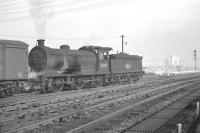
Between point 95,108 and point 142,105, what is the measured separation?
9.39 feet

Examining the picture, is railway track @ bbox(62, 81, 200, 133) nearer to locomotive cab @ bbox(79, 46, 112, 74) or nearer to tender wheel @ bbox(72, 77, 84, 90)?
tender wheel @ bbox(72, 77, 84, 90)

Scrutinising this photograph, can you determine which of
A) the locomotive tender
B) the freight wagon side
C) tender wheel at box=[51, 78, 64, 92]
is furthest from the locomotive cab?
the freight wagon side

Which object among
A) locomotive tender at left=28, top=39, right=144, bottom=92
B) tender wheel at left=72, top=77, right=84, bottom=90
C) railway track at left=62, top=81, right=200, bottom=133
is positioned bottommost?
railway track at left=62, top=81, right=200, bottom=133

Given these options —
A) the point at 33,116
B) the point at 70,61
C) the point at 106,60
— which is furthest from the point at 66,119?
the point at 106,60

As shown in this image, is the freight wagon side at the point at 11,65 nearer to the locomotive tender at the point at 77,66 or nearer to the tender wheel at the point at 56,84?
the locomotive tender at the point at 77,66

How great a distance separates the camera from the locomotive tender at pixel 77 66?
20359 mm

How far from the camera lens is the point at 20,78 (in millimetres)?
17688

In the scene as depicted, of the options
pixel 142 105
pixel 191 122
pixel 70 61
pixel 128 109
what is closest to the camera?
pixel 191 122

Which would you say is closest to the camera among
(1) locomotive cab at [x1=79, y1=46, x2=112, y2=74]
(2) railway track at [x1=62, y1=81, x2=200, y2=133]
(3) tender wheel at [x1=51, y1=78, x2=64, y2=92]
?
(2) railway track at [x1=62, y1=81, x2=200, y2=133]

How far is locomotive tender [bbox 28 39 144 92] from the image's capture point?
20.4 m

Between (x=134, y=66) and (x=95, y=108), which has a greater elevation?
(x=134, y=66)

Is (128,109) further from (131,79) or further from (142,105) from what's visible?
(131,79)

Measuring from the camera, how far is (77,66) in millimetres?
23281

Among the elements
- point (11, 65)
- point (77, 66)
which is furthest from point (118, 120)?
point (77, 66)
